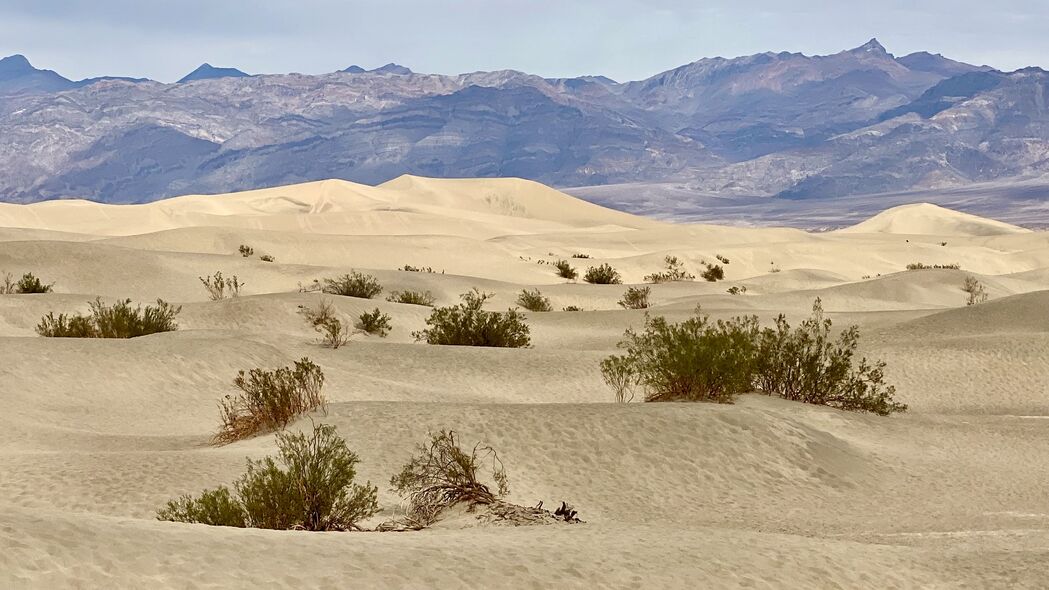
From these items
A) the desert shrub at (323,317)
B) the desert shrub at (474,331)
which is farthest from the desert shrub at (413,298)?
the desert shrub at (474,331)

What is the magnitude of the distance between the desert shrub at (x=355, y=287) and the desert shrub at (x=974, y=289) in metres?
19.9

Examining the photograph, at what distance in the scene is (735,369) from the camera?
543 inches

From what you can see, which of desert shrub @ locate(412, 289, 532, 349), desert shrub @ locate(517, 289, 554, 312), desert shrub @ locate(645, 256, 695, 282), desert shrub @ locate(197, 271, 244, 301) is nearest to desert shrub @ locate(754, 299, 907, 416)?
desert shrub @ locate(412, 289, 532, 349)

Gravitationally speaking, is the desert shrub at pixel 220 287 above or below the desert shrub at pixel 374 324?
above

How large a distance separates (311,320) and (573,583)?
1765 cm

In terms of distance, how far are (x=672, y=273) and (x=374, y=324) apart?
2873 cm

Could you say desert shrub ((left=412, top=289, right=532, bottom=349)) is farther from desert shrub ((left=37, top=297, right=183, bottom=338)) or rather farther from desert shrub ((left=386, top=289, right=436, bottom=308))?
desert shrub ((left=386, top=289, right=436, bottom=308))

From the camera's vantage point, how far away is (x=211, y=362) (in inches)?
663

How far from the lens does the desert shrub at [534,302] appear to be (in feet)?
101

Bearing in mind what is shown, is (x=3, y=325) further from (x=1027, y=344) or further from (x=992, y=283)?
(x=992, y=283)

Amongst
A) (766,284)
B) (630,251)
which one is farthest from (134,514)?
(630,251)

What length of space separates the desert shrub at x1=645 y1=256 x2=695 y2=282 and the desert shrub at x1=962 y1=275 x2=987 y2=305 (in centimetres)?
1139

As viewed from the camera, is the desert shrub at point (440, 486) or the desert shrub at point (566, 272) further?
the desert shrub at point (566, 272)

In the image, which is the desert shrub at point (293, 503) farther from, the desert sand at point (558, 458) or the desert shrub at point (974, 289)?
the desert shrub at point (974, 289)
